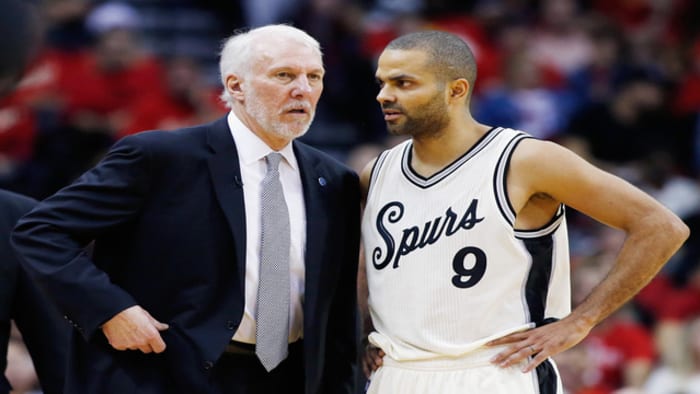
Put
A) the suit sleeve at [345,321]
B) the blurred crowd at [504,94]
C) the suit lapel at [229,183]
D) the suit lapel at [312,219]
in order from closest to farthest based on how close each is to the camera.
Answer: the suit lapel at [229,183] → the suit lapel at [312,219] → the suit sleeve at [345,321] → the blurred crowd at [504,94]

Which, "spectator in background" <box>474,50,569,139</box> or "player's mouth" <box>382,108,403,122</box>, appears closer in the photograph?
"player's mouth" <box>382,108,403,122</box>

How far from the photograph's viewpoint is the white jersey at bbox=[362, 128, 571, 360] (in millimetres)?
4051

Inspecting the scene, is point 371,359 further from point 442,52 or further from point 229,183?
A: point 442,52

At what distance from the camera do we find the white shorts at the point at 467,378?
4.03m

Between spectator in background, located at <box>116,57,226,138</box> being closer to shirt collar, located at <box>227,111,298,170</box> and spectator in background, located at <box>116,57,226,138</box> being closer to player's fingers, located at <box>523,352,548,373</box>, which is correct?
shirt collar, located at <box>227,111,298,170</box>

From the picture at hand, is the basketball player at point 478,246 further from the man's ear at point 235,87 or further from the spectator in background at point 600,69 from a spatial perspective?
the spectator in background at point 600,69

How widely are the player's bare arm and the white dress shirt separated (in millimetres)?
799

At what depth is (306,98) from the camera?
4.33 metres

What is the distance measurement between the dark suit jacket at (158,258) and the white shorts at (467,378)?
1.24 feet

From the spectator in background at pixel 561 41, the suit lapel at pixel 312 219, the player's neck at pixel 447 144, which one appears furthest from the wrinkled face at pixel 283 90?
the spectator in background at pixel 561 41

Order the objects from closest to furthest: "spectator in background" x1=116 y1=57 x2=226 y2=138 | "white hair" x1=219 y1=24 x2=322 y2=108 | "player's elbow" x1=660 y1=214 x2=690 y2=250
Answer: "player's elbow" x1=660 y1=214 x2=690 y2=250 → "white hair" x1=219 y1=24 x2=322 y2=108 → "spectator in background" x1=116 y1=57 x2=226 y2=138

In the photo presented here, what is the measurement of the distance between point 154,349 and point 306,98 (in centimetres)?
110

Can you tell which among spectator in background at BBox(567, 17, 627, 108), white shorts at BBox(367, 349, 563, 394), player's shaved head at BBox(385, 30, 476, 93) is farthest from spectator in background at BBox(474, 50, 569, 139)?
white shorts at BBox(367, 349, 563, 394)

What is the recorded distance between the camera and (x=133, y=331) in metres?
3.97
